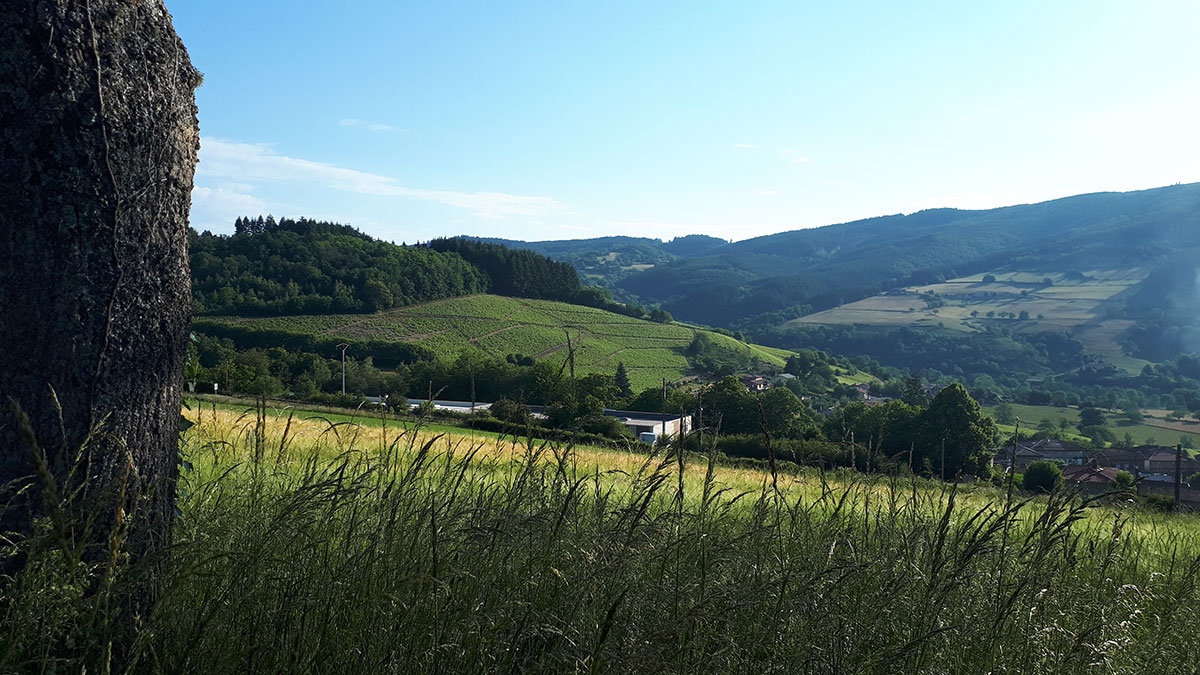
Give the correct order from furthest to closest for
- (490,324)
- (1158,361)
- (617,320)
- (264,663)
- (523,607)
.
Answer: (1158,361), (617,320), (490,324), (523,607), (264,663)

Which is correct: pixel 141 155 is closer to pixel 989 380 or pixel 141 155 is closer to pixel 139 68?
pixel 139 68

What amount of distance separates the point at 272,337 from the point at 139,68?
10124 cm

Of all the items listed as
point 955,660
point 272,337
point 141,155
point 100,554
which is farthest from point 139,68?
point 272,337

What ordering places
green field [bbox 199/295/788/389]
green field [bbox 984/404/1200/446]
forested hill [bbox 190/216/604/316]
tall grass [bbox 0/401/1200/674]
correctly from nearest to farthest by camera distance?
tall grass [bbox 0/401/1200/674], green field [bbox 984/404/1200/446], green field [bbox 199/295/788/389], forested hill [bbox 190/216/604/316]

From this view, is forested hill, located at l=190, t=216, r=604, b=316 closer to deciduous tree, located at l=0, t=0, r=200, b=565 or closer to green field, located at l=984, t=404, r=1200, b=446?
green field, located at l=984, t=404, r=1200, b=446

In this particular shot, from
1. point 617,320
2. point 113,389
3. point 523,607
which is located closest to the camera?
point 523,607

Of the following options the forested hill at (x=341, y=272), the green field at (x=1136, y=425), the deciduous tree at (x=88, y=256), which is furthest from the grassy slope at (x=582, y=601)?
the forested hill at (x=341, y=272)

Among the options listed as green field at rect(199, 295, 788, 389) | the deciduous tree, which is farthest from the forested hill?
the deciduous tree

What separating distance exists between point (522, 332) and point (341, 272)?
32368mm

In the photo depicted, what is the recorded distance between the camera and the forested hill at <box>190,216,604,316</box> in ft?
356

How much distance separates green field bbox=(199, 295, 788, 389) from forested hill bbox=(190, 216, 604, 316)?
11.2 ft

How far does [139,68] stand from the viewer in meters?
2.84

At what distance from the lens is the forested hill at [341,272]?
10844cm

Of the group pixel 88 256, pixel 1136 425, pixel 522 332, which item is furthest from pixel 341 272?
pixel 88 256
